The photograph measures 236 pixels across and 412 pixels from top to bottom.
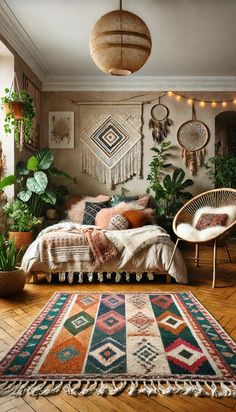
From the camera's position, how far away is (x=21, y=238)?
3.43 metres

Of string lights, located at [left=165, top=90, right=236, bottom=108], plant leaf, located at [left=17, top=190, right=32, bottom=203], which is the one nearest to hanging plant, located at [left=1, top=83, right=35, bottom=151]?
plant leaf, located at [left=17, top=190, right=32, bottom=203]

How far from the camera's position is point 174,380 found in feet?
4.61

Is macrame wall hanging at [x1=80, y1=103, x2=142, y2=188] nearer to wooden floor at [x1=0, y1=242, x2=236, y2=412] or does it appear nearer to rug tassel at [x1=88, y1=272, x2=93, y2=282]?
wooden floor at [x1=0, y1=242, x2=236, y2=412]

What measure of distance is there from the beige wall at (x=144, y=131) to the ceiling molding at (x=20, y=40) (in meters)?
0.56

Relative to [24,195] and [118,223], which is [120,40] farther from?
[24,195]

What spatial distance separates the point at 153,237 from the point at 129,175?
2177mm

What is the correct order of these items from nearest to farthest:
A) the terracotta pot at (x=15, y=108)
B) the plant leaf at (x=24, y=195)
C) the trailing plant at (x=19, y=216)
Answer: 1. the terracotta pot at (x=15, y=108)
2. the trailing plant at (x=19, y=216)
3. the plant leaf at (x=24, y=195)

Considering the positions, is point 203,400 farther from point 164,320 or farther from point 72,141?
point 72,141

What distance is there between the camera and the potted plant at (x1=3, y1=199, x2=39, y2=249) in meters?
3.41

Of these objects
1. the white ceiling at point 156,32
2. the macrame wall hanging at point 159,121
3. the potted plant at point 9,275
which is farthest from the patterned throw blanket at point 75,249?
the macrame wall hanging at point 159,121

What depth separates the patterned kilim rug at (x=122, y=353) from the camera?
4.54ft

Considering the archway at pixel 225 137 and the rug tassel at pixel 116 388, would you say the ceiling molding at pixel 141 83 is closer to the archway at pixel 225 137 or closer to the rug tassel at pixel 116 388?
the archway at pixel 225 137

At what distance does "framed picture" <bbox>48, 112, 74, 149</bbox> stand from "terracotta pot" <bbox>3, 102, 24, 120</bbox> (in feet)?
5.72

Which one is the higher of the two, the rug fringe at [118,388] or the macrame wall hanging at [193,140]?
the macrame wall hanging at [193,140]
